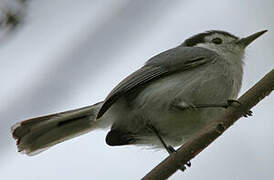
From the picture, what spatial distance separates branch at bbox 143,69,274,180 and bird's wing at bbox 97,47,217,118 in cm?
107

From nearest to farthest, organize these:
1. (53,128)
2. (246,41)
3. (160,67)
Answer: (160,67)
(53,128)
(246,41)

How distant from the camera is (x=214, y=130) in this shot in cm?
307

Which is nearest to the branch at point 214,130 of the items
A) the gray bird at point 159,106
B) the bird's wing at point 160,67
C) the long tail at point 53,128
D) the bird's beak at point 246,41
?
the gray bird at point 159,106

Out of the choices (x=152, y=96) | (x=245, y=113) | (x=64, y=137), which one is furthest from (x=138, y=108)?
(x=245, y=113)

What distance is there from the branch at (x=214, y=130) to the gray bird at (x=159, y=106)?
64 cm

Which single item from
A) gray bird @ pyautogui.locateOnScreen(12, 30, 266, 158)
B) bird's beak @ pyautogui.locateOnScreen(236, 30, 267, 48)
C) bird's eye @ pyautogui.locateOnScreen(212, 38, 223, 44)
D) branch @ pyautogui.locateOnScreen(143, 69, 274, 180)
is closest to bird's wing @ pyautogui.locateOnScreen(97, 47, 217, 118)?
gray bird @ pyautogui.locateOnScreen(12, 30, 266, 158)

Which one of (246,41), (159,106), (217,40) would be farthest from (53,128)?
(246,41)

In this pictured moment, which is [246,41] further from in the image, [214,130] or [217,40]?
[214,130]

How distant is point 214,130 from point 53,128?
1960mm

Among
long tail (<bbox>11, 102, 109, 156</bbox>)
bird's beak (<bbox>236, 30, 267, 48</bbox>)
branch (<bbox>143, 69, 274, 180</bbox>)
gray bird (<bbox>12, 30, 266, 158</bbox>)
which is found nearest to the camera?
branch (<bbox>143, 69, 274, 180</bbox>)

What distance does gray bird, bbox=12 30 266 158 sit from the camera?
4.07 meters

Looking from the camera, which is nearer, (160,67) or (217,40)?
(160,67)

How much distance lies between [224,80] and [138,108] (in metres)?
0.80

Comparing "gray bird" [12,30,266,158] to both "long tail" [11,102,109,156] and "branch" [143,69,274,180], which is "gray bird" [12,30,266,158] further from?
"branch" [143,69,274,180]
